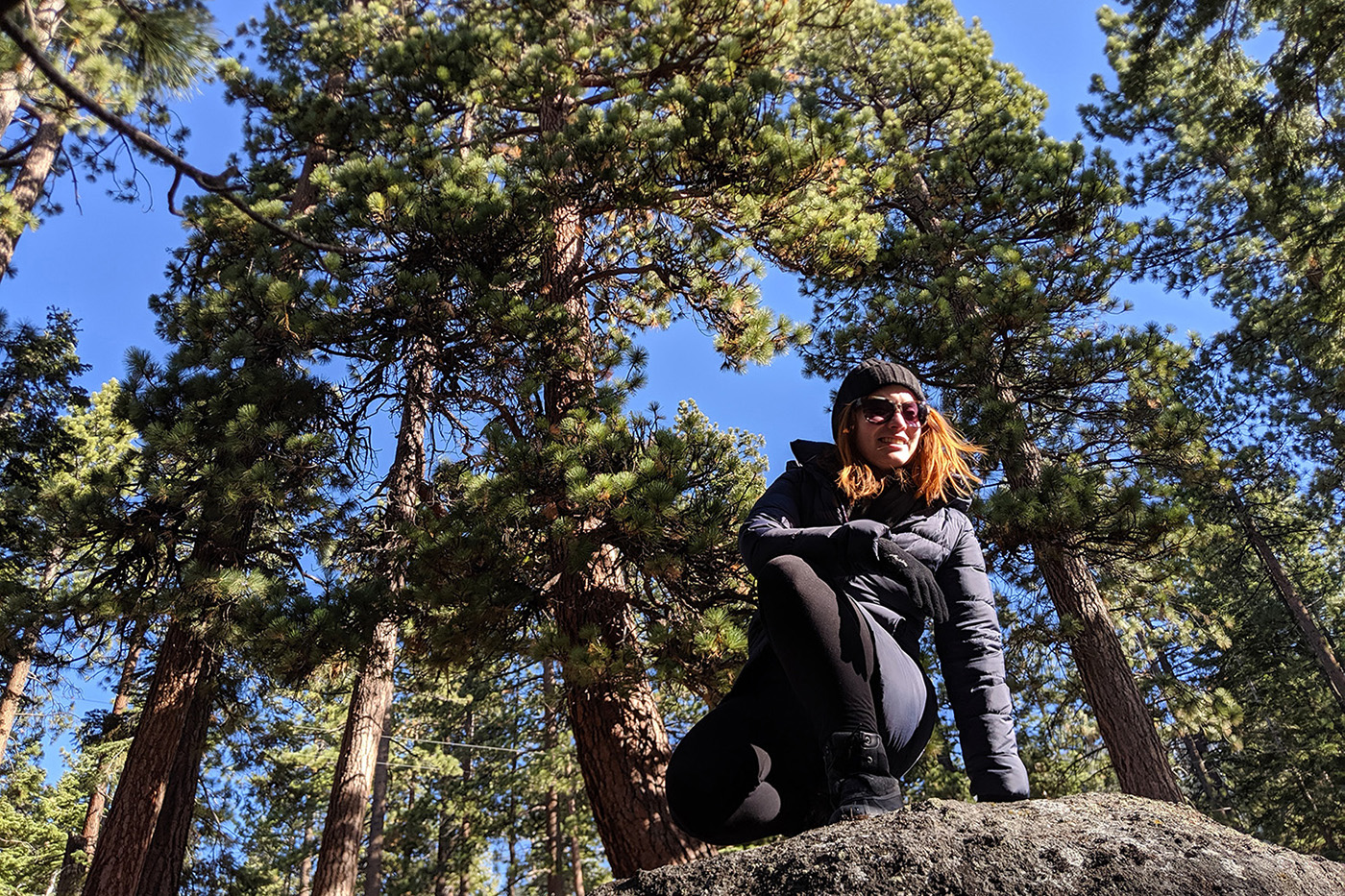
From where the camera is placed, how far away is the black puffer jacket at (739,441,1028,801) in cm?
213

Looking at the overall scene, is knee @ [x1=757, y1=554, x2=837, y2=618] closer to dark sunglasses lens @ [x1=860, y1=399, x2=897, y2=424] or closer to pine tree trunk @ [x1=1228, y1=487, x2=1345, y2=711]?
dark sunglasses lens @ [x1=860, y1=399, x2=897, y2=424]

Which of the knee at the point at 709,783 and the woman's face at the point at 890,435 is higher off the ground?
the woman's face at the point at 890,435

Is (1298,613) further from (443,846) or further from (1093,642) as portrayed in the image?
(443,846)

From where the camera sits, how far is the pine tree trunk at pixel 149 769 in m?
5.66

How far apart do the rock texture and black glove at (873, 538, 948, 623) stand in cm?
57

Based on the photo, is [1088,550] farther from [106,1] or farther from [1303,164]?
[106,1]

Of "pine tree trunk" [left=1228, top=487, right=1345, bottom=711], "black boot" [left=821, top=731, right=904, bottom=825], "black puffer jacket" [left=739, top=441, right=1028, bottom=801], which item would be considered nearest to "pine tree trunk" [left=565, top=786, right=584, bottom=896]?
"pine tree trunk" [left=1228, top=487, right=1345, bottom=711]

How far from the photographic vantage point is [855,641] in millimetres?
1975

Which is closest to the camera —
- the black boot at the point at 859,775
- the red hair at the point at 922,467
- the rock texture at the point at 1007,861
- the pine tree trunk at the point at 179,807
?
the rock texture at the point at 1007,861

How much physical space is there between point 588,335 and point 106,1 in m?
3.45

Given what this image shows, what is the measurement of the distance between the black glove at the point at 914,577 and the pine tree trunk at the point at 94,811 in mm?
6532

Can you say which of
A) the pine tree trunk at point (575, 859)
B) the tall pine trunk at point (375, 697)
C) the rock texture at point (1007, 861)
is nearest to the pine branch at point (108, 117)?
the rock texture at point (1007, 861)

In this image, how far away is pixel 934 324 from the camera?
6.73m

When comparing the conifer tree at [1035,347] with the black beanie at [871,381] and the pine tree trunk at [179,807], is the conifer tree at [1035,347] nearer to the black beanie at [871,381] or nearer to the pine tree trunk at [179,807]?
the black beanie at [871,381]
